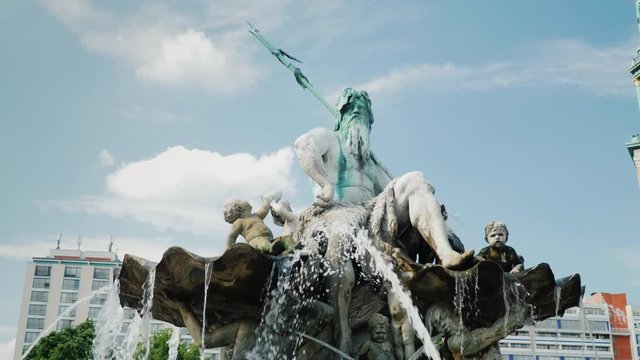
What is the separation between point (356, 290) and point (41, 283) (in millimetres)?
102578

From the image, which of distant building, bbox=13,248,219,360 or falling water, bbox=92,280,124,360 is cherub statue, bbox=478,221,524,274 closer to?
falling water, bbox=92,280,124,360

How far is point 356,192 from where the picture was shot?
890 cm

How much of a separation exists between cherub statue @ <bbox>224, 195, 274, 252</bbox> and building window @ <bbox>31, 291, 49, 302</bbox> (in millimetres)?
100809

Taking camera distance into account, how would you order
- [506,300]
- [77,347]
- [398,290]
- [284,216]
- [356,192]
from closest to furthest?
1. [506,300]
2. [398,290]
3. [356,192]
4. [284,216]
5. [77,347]

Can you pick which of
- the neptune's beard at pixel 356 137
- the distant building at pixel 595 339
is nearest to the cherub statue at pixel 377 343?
the neptune's beard at pixel 356 137

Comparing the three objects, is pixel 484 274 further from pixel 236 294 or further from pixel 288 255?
pixel 236 294

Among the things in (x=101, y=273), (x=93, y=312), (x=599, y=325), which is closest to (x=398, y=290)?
(x=599, y=325)

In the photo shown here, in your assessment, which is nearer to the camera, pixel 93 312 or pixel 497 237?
pixel 497 237

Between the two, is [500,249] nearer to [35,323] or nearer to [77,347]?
[77,347]

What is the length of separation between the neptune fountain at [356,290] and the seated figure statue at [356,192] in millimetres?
17

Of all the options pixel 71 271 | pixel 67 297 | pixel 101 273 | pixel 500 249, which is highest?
pixel 71 271

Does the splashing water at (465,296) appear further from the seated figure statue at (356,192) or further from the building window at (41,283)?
the building window at (41,283)

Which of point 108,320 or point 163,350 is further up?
point 163,350

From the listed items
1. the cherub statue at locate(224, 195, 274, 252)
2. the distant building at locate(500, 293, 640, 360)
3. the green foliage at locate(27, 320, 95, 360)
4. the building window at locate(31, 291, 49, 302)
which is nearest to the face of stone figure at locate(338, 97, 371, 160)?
the cherub statue at locate(224, 195, 274, 252)
